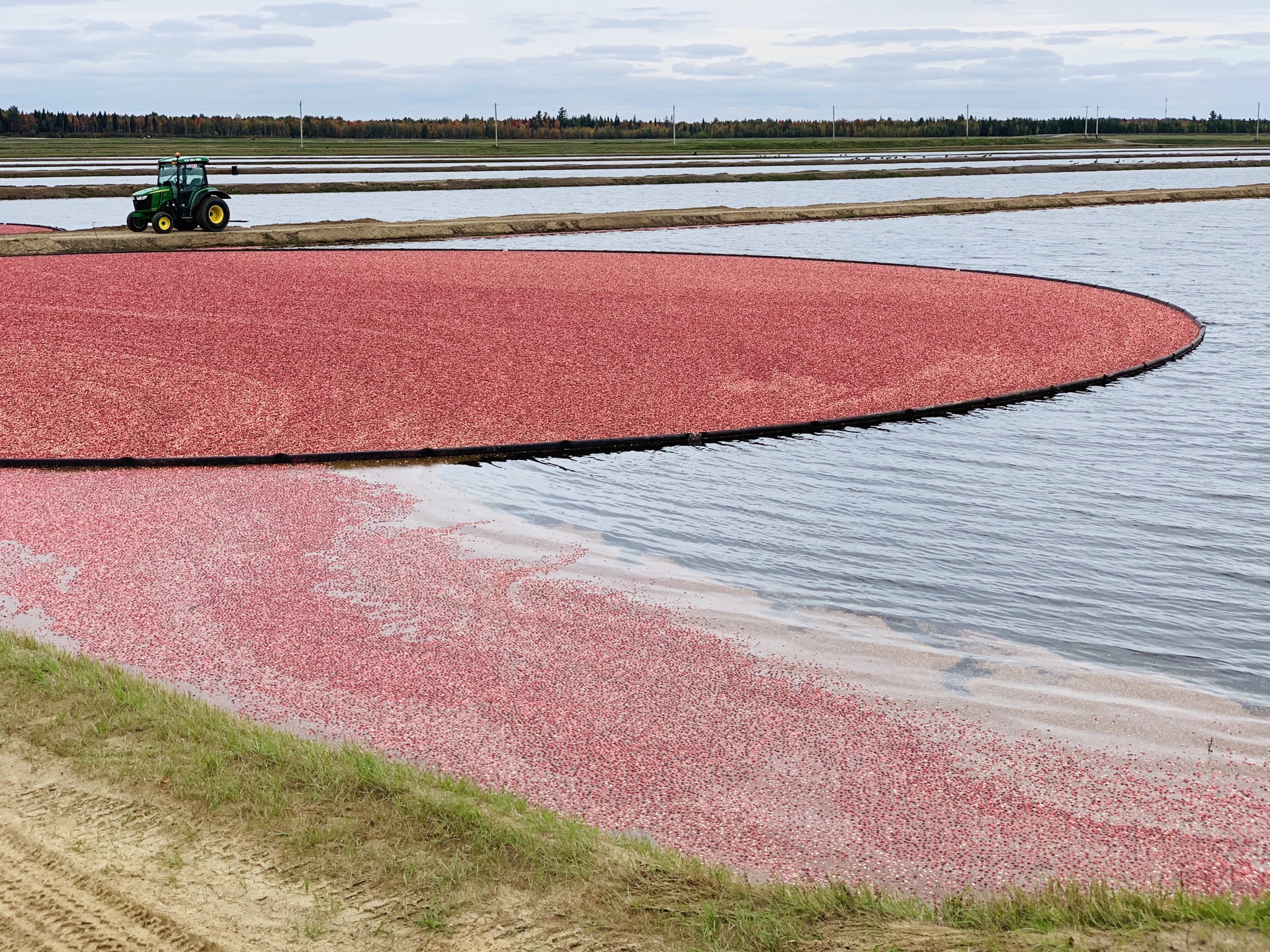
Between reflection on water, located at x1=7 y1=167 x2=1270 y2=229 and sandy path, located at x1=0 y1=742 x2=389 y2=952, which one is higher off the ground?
reflection on water, located at x1=7 y1=167 x2=1270 y2=229

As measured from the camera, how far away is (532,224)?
37.0m

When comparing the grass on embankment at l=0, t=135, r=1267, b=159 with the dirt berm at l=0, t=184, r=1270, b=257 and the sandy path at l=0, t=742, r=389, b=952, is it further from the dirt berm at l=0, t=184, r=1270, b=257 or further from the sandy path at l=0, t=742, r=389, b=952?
the sandy path at l=0, t=742, r=389, b=952

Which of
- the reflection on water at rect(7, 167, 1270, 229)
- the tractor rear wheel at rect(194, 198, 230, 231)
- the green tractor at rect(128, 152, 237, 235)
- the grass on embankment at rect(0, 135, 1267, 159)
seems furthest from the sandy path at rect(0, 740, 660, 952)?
the grass on embankment at rect(0, 135, 1267, 159)

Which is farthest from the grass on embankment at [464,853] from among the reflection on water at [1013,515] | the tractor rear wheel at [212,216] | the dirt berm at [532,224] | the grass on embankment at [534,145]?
the grass on embankment at [534,145]

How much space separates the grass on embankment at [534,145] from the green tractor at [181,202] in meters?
59.0

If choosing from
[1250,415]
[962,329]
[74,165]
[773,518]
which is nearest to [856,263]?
[962,329]

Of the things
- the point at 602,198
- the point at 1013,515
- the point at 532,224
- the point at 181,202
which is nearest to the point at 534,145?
the point at 602,198

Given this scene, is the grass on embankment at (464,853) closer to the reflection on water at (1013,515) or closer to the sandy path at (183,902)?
the sandy path at (183,902)

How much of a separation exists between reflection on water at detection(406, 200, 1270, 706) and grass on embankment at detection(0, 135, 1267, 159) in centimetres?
8551

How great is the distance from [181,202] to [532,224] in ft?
30.6

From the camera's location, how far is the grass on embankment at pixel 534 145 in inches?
3976

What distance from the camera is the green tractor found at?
33188 millimetres

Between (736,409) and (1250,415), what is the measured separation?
5474 mm

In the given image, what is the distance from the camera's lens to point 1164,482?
37.5 feet
